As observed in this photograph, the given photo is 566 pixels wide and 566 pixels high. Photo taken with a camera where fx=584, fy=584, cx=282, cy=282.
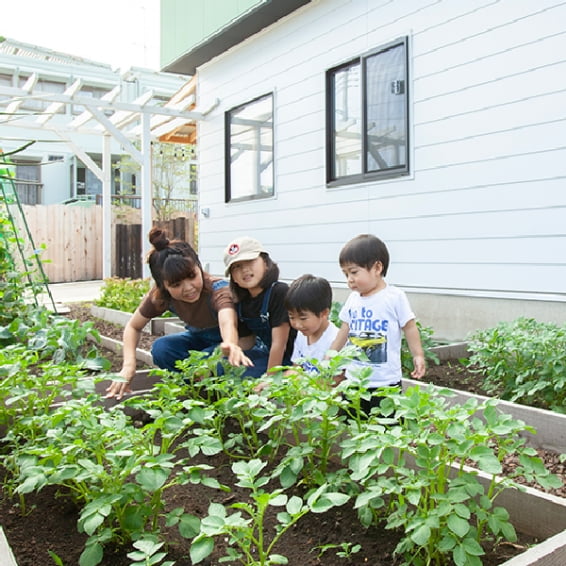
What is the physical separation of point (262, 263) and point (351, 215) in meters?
3.15

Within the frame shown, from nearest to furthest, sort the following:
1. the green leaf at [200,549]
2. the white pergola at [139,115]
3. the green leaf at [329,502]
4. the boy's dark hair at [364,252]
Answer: the green leaf at [200,549]
the green leaf at [329,502]
the boy's dark hair at [364,252]
the white pergola at [139,115]

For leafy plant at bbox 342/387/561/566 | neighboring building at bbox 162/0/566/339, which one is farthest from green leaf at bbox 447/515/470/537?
neighboring building at bbox 162/0/566/339

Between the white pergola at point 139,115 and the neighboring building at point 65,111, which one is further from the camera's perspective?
the neighboring building at point 65,111

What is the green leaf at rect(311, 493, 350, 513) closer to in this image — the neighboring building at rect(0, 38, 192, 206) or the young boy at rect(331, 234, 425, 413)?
the young boy at rect(331, 234, 425, 413)

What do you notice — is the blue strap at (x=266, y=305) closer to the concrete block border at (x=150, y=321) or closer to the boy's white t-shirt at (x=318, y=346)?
the boy's white t-shirt at (x=318, y=346)

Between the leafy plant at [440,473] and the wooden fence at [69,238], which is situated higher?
the wooden fence at [69,238]

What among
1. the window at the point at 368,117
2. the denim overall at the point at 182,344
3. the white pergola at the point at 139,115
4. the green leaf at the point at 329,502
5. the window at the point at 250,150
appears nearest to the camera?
the green leaf at the point at 329,502

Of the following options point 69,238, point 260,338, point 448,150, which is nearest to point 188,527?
point 260,338

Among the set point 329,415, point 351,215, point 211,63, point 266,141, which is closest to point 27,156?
point 211,63

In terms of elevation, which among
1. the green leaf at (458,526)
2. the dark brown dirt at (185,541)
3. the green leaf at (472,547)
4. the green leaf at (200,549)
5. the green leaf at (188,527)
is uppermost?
the green leaf at (458,526)

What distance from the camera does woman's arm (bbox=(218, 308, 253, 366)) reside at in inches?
106

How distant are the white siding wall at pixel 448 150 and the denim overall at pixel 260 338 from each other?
2251 mm

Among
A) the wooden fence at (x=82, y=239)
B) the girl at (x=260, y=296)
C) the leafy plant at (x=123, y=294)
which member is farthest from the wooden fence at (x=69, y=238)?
the girl at (x=260, y=296)

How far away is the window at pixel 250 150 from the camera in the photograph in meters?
7.79
